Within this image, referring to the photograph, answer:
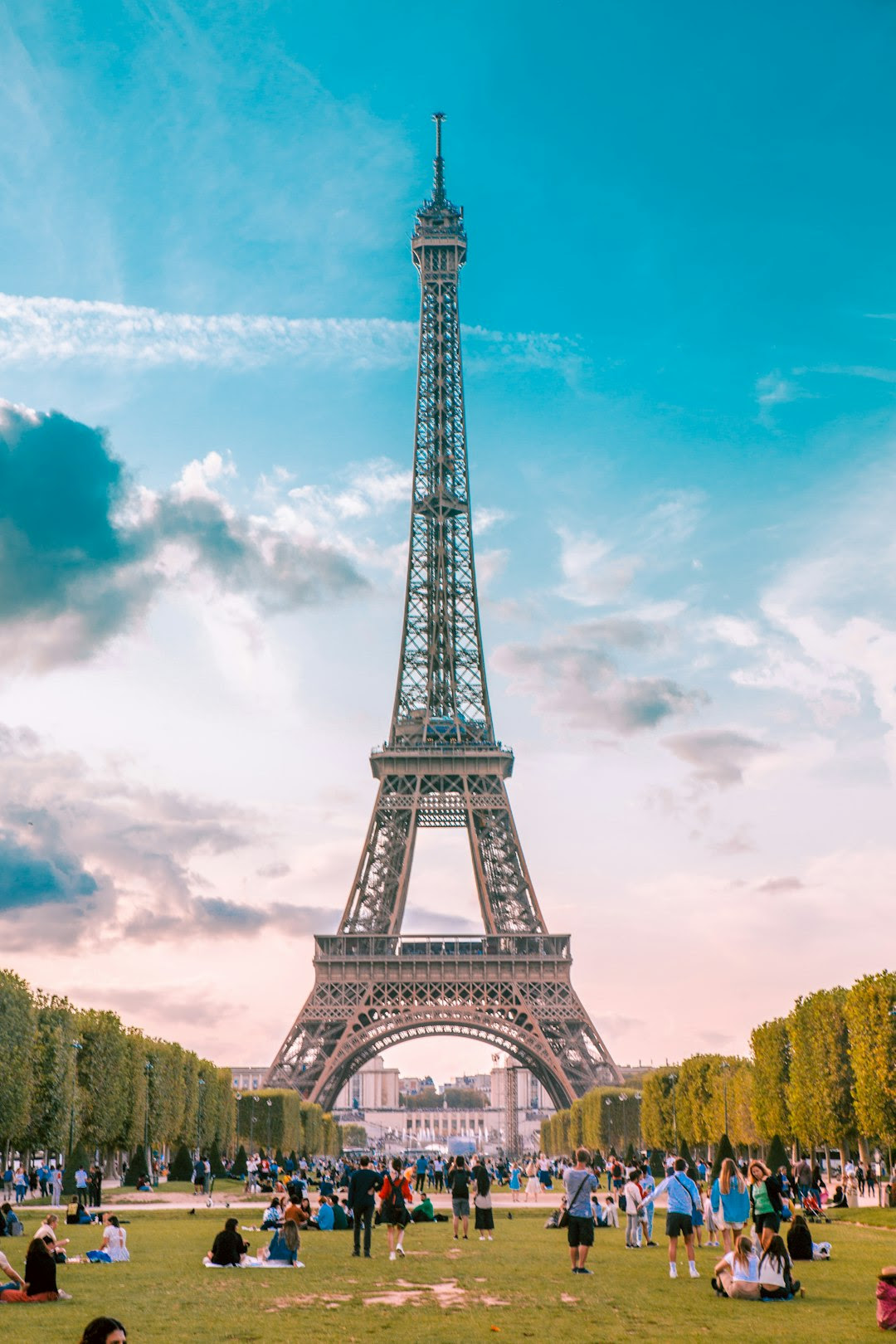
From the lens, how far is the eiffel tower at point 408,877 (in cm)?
8400

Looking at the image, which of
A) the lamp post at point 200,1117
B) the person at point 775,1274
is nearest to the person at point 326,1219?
the person at point 775,1274

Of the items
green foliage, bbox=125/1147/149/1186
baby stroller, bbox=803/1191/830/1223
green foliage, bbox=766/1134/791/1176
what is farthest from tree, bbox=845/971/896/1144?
green foliage, bbox=125/1147/149/1186

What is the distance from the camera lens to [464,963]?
86125 millimetres

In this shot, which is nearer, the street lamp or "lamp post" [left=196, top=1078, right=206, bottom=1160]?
the street lamp

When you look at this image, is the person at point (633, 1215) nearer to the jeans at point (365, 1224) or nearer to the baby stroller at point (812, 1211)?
the jeans at point (365, 1224)

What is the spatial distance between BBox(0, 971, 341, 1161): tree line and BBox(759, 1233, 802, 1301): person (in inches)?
1357

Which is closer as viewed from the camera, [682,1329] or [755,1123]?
[682,1329]

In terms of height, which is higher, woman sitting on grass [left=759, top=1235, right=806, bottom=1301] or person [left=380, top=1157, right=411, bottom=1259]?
person [left=380, top=1157, right=411, bottom=1259]

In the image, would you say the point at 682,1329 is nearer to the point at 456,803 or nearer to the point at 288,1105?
the point at 288,1105

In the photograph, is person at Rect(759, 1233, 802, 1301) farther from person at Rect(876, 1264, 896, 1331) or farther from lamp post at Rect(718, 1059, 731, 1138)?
lamp post at Rect(718, 1059, 731, 1138)

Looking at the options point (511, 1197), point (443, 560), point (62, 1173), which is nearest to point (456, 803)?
point (443, 560)

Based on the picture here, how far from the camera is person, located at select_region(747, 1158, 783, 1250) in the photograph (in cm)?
1988

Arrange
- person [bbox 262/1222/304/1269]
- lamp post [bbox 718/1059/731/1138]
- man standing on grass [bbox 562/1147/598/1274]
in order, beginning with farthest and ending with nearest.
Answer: lamp post [bbox 718/1059/731/1138], person [bbox 262/1222/304/1269], man standing on grass [bbox 562/1147/598/1274]

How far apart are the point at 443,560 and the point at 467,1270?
75.6m
